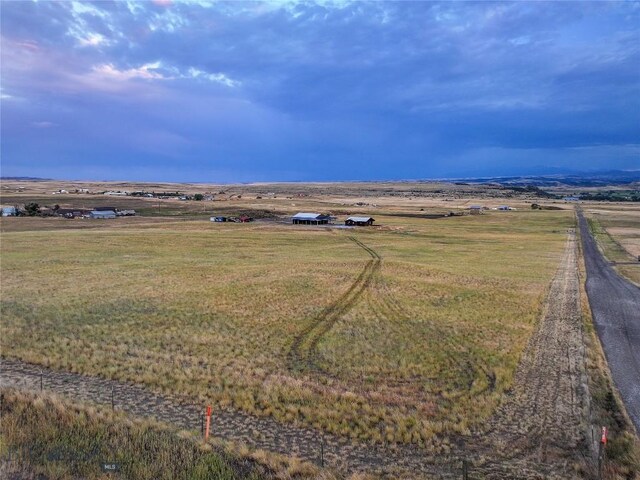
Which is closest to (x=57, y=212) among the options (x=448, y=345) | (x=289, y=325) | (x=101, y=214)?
(x=101, y=214)

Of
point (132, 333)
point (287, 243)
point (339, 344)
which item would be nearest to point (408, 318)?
point (339, 344)

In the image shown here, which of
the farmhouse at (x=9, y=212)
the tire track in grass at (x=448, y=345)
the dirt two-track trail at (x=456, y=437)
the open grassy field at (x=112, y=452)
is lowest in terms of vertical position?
the tire track in grass at (x=448, y=345)

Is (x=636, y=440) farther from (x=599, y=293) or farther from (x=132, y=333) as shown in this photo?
(x=599, y=293)

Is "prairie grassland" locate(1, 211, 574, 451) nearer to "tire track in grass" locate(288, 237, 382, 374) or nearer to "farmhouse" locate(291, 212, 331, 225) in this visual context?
"tire track in grass" locate(288, 237, 382, 374)

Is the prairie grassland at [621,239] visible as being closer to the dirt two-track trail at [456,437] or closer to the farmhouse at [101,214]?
the dirt two-track trail at [456,437]

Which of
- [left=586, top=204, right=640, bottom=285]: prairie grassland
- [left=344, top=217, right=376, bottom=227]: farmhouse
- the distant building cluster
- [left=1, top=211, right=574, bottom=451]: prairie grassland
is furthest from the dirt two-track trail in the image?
the distant building cluster

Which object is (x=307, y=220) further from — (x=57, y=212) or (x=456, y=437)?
(x=456, y=437)


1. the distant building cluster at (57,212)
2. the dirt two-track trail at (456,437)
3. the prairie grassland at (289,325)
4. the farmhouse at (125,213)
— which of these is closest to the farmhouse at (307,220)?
the prairie grassland at (289,325)
